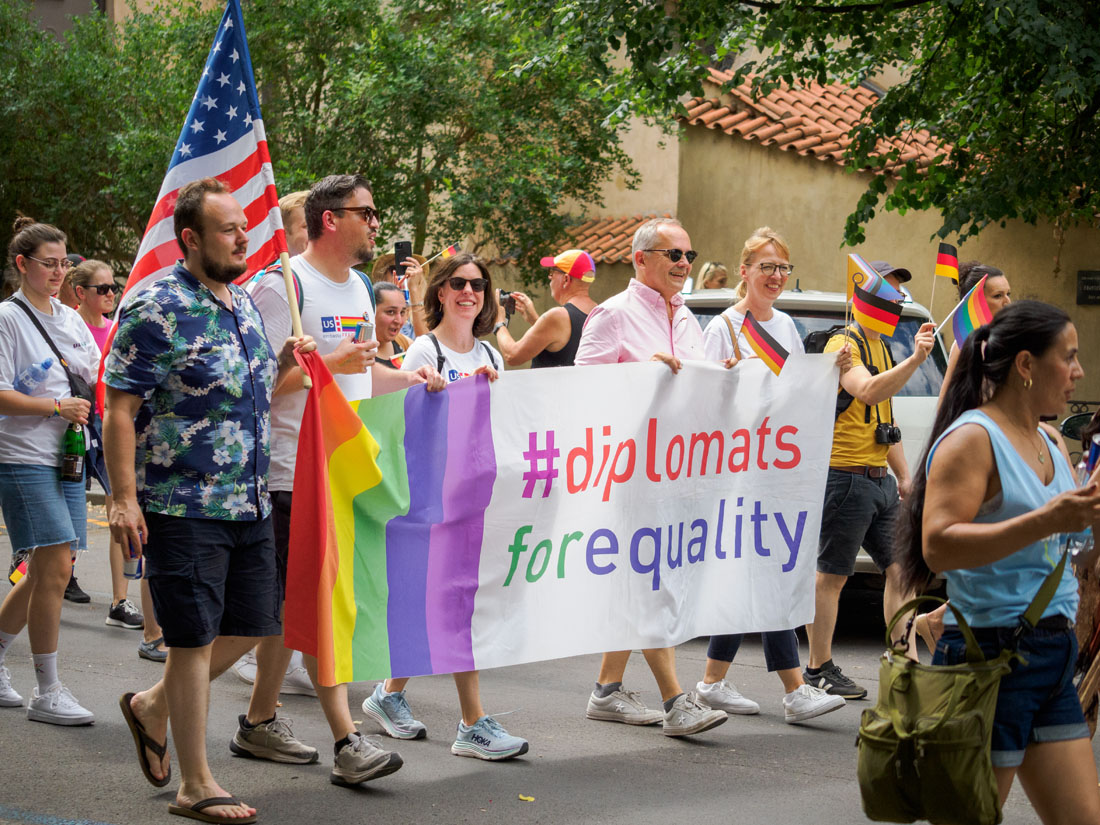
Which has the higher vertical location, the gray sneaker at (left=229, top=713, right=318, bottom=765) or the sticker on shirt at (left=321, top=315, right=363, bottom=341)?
the sticker on shirt at (left=321, top=315, right=363, bottom=341)

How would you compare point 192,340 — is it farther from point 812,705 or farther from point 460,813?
point 812,705

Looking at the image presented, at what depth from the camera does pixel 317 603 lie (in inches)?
189

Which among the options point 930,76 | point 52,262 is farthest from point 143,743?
point 930,76

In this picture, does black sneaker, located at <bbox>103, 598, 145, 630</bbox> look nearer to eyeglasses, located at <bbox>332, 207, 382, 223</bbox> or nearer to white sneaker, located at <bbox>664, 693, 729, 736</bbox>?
white sneaker, located at <bbox>664, 693, 729, 736</bbox>

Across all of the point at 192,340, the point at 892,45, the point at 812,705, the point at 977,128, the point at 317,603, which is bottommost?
the point at 812,705

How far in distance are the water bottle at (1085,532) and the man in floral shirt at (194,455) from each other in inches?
99.8

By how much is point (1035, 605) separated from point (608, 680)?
3.08 m

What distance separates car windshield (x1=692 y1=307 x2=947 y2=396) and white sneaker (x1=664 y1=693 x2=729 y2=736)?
3266mm

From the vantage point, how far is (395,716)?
5.70 metres

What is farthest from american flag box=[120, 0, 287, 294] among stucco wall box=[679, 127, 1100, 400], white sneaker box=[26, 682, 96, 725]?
stucco wall box=[679, 127, 1100, 400]

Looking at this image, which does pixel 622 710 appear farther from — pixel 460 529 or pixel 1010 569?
pixel 1010 569

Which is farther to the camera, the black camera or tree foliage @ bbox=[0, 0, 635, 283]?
tree foliage @ bbox=[0, 0, 635, 283]

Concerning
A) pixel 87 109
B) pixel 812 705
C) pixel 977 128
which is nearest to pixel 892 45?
pixel 977 128

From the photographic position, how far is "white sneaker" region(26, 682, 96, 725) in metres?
5.58
